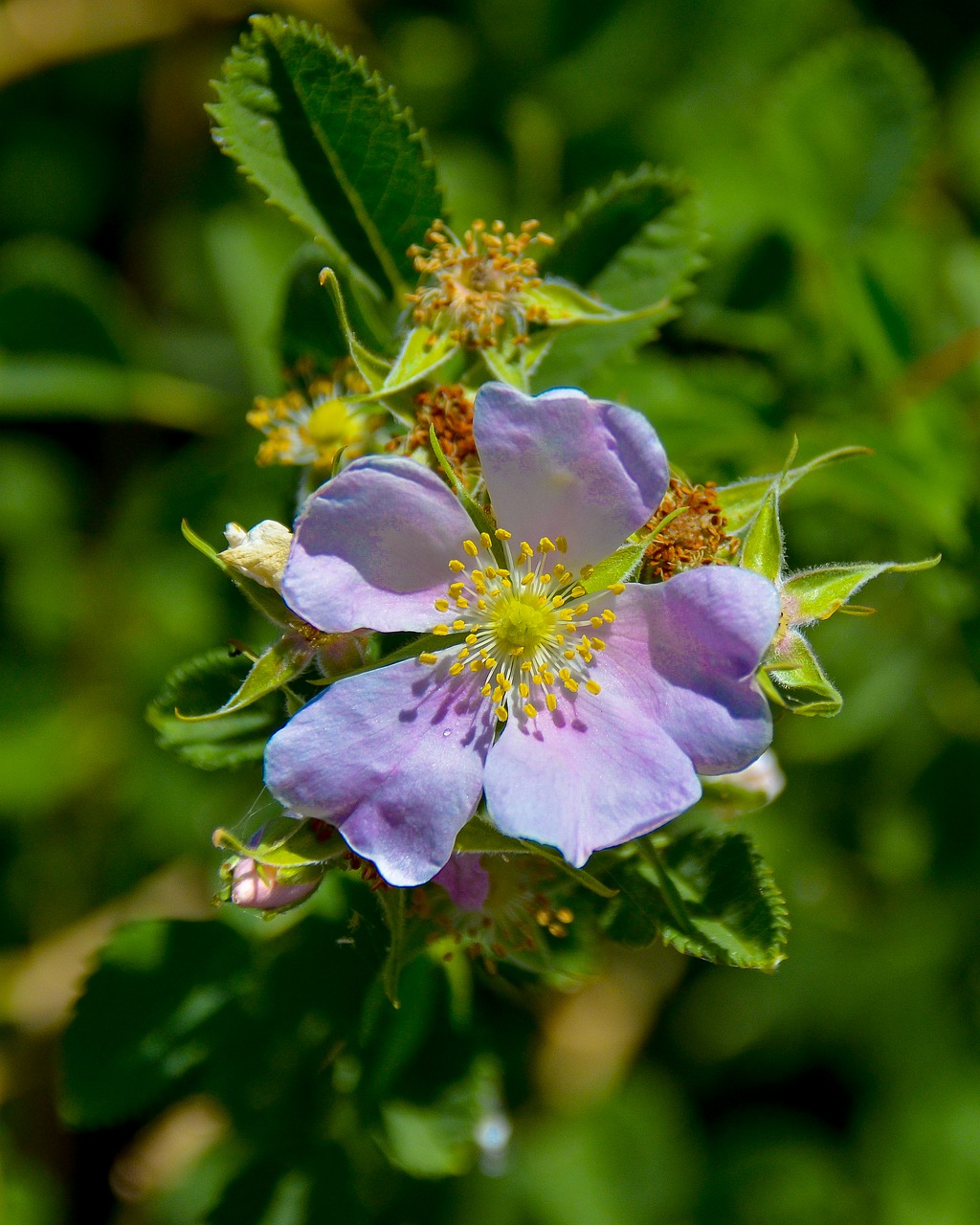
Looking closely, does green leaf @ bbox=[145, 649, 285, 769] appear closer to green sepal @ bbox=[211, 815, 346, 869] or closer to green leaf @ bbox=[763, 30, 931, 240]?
green sepal @ bbox=[211, 815, 346, 869]

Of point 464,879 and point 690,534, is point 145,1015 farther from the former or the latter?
point 690,534

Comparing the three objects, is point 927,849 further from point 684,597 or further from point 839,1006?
point 684,597

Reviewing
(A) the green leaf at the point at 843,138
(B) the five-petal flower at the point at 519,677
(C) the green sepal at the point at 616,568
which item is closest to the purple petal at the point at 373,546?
(B) the five-petal flower at the point at 519,677

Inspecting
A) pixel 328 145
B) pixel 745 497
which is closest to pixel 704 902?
pixel 745 497

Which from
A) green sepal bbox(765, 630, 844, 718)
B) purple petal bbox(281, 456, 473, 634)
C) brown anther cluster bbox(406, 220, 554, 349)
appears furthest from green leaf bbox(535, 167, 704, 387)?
green sepal bbox(765, 630, 844, 718)

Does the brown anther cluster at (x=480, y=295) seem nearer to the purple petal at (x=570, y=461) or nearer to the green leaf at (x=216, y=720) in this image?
the purple petal at (x=570, y=461)

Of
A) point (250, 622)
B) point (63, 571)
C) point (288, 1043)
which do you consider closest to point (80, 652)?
point (63, 571)
